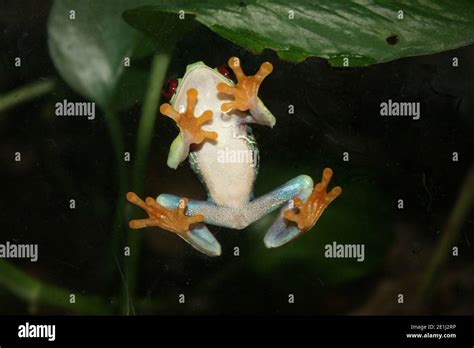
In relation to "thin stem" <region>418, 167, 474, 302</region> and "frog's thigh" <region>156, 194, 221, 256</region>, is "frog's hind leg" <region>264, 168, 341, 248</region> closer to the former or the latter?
"frog's thigh" <region>156, 194, 221, 256</region>

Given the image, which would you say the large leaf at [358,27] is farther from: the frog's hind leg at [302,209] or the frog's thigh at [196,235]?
the frog's thigh at [196,235]

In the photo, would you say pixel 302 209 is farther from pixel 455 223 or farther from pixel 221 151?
pixel 455 223

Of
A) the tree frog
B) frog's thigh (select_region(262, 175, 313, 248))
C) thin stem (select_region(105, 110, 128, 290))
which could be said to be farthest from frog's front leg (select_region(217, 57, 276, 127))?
thin stem (select_region(105, 110, 128, 290))

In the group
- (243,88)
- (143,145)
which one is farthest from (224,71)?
(143,145)

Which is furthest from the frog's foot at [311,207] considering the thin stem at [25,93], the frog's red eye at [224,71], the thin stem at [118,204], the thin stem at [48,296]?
the thin stem at [25,93]

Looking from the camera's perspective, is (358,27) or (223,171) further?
(223,171)

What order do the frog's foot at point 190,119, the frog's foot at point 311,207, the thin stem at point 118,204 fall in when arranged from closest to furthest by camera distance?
the frog's foot at point 190,119
the frog's foot at point 311,207
the thin stem at point 118,204
